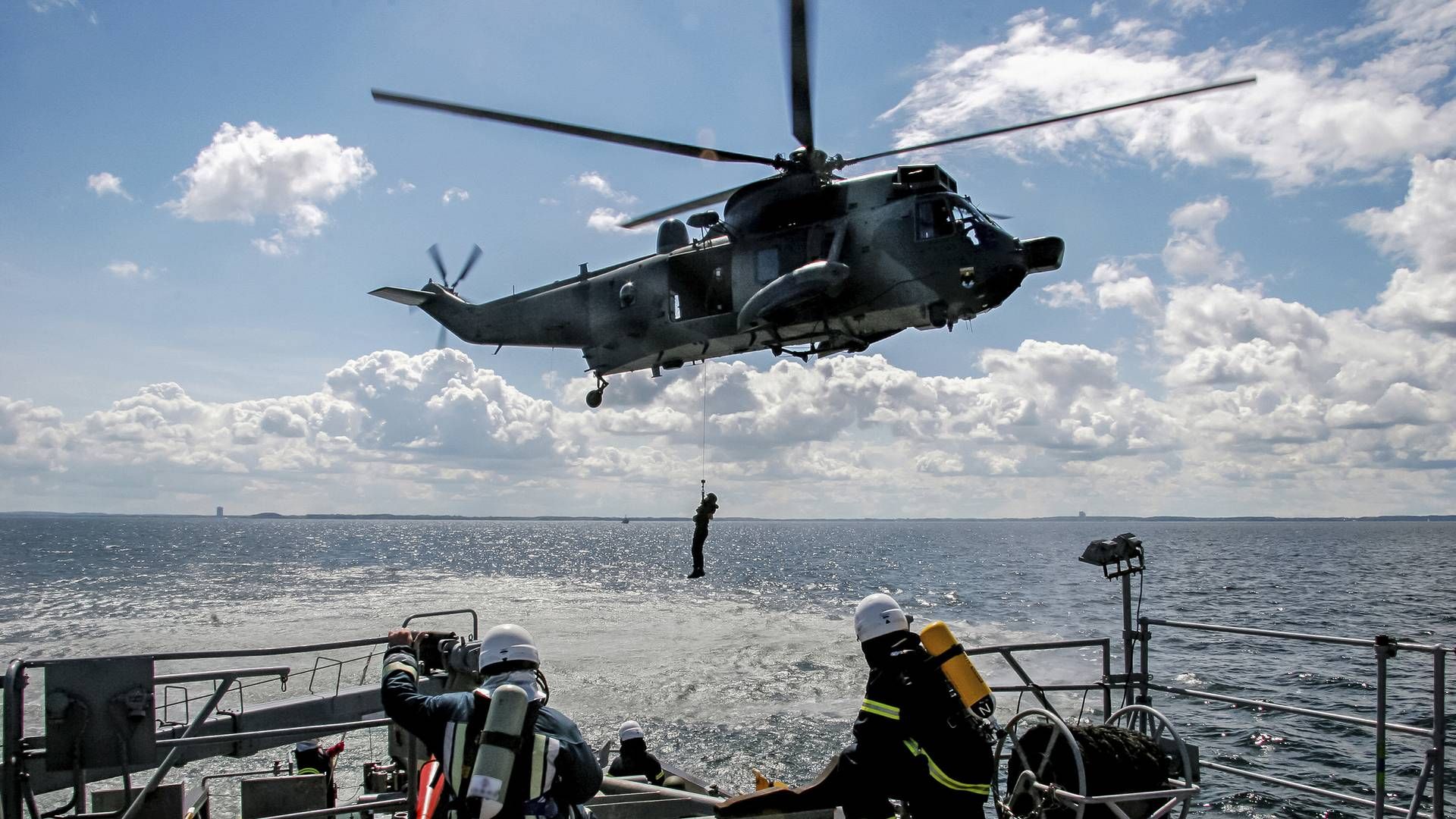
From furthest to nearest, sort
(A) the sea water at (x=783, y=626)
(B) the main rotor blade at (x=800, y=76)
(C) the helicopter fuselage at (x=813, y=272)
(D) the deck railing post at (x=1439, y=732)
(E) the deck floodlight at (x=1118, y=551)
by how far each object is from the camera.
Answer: (A) the sea water at (x=783, y=626)
(C) the helicopter fuselage at (x=813, y=272)
(B) the main rotor blade at (x=800, y=76)
(E) the deck floodlight at (x=1118, y=551)
(D) the deck railing post at (x=1439, y=732)

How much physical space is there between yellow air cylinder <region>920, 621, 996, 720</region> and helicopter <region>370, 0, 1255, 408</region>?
8.81 m

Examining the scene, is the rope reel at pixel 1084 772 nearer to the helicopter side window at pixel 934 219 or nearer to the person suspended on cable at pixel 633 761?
the person suspended on cable at pixel 633 761

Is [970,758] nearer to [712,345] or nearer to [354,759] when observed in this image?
[712,345]

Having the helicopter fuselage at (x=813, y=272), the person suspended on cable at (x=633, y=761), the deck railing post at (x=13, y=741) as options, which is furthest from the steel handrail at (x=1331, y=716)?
the deck railing post at (x=13, y=741)

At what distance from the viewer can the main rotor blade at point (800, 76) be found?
37.7ft

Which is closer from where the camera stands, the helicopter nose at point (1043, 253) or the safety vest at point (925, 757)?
the safety vest at point (925, 757)

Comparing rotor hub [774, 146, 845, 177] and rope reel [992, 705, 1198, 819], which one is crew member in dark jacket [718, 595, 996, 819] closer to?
rope reel [992, 705, 1198, 819]

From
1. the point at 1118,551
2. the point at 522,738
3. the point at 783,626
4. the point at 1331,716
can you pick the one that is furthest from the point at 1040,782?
the point at 783,626

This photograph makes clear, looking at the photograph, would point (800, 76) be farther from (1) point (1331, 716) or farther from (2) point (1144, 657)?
(1) point (1331, 716)

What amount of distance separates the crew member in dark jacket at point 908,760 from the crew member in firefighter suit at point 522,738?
79 centimetres

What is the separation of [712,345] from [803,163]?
309 centimetres

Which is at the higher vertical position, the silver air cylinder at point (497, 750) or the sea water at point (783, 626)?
the silver air cylinder at point (497, 750)

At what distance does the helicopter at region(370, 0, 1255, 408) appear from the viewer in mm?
12852

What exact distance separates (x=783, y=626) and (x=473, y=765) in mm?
45108
